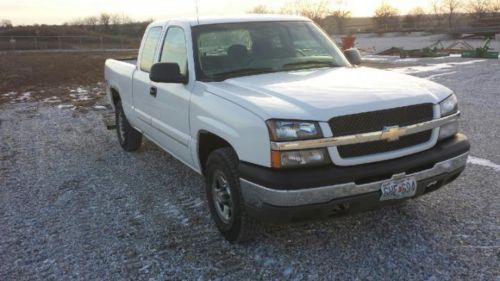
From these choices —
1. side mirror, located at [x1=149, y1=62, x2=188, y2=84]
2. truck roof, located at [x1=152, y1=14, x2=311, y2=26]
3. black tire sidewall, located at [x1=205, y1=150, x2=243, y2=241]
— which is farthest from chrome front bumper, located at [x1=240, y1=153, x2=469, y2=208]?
truck roof, located at [x1=152, y1=14, x2=311, y2=26]

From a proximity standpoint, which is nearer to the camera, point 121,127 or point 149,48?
point 149,48

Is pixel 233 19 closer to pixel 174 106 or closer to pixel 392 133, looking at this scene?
pixel 174 106

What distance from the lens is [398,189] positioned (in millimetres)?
3279

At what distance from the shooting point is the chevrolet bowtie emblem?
3230mm

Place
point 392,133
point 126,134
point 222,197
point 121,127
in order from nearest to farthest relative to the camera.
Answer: point 392,133, point 222,197, point 126,134, point 121,127

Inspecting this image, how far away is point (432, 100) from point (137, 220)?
263 cm

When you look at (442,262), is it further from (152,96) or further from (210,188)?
(152,96)

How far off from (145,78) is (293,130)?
8.83ft

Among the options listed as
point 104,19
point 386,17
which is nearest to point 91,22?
point 104,19

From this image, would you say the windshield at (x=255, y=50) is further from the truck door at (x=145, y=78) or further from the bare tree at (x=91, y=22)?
the bare tree at (x=91, y=22)

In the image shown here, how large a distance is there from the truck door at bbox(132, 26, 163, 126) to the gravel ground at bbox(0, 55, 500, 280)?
2.43 ft

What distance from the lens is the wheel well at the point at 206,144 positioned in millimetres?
3863

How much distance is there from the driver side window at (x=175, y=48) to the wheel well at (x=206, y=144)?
0.69 m

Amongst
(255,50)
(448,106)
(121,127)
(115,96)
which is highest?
(255,50)
